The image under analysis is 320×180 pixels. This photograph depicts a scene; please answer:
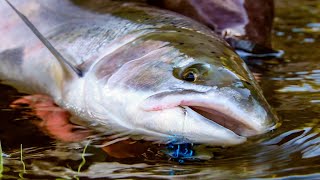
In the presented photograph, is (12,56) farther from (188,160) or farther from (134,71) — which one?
(188,160)

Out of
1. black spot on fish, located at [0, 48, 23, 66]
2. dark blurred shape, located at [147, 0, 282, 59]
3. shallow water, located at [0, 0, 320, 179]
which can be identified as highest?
dark blurred shape, located at [147, 0, 282, 59]

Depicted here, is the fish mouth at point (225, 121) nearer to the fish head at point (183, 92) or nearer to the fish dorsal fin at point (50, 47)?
the fish head at point (183, 92)

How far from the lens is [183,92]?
214cm

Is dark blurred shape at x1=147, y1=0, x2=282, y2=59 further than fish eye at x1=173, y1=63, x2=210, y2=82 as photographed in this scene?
Yes

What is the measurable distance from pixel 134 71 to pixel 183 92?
0.32 m

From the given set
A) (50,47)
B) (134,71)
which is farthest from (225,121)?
(50,47)

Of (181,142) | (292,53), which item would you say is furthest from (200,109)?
(292,53)

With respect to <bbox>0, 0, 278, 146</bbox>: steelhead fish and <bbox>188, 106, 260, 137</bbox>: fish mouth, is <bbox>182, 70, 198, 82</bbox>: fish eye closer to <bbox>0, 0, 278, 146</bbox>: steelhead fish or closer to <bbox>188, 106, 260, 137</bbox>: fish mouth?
<bbox>0, 0, 278, 146</bbox>: steelhead fish

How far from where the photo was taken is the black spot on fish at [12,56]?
2.97 m

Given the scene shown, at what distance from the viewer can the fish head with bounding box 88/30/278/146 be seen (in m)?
2.09

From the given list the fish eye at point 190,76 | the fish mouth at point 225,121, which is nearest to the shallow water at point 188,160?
the fish mouth at point 225,121

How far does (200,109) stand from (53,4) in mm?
1192

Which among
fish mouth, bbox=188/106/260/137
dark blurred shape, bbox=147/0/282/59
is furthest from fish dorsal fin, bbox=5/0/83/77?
dark blurred shape, bbox=147/0/282/59

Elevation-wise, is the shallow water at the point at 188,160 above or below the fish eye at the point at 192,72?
below
